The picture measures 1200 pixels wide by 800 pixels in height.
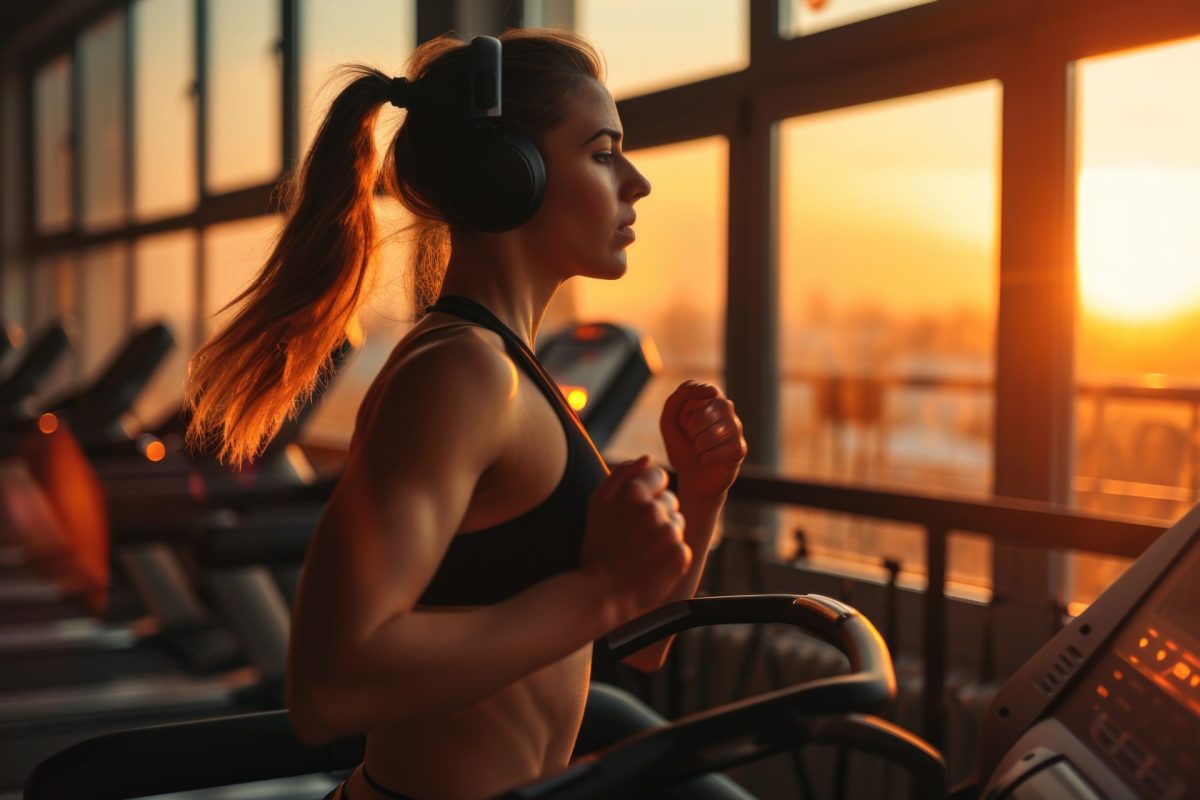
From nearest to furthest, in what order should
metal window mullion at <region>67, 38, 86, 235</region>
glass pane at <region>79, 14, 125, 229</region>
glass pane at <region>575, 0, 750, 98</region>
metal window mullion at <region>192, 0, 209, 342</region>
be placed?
Answer: glass pane at <region>575, 0, 750, 98</region> < metal window mullion at <region>192, 0, 209, 342</region> < glass pane at <region>79, 14, 125, 229</region> < metal window mullion at <region>67, 38, 86, 235</region>

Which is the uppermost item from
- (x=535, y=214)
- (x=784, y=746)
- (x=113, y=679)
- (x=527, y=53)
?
(x=527, y=53)

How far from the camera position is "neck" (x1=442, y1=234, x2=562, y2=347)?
1.01 m

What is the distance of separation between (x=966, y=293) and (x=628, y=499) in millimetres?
2185

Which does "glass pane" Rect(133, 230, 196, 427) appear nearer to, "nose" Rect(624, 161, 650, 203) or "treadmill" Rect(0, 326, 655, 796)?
"treadmill" Rect(0, 326, 655, 796)

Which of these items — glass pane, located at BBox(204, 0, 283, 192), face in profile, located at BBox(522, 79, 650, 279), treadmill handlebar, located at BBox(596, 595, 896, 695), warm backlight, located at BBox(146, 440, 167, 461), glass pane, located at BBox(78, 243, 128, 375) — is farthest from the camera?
glass pane, located at BBox(78, 243, 128, 375)

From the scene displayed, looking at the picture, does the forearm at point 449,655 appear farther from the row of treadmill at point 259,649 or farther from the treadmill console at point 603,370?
the treadmill console at point 603,370

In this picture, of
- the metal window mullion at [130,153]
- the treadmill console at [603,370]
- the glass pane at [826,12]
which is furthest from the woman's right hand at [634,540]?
the metal window mullion at [130,153]

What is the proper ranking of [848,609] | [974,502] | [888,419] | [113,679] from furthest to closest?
[113,679] < [888,419] < [974,502] < [848,609]

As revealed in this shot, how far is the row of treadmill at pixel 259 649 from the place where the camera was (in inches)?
30.2

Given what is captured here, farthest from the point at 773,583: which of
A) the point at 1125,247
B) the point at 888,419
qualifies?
the point at 1125,247

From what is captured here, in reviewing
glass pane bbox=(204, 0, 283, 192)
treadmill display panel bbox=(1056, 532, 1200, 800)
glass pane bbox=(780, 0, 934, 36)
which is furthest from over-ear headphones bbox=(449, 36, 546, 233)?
glass pane bbox=(204, 0, 283, 192)

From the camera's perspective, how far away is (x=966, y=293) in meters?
2.78

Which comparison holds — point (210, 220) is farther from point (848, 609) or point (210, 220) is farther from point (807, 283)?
point (848, 609)

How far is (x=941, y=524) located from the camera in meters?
1.79
